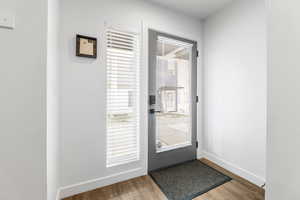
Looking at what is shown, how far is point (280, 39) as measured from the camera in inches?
34.0

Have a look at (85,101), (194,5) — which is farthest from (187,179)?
(194,5)

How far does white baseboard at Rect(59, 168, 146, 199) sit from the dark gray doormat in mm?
273

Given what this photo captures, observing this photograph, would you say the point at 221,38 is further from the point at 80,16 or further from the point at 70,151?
the point at 70,151

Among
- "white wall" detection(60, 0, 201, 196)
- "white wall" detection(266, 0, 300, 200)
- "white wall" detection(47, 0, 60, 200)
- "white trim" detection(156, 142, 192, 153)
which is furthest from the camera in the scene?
"white trim" detection(156, 142, 192, 153)

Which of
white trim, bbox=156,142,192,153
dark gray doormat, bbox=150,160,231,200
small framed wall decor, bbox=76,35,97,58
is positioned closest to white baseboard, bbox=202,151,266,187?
dark gray doormat, bbox=150,160,231,200

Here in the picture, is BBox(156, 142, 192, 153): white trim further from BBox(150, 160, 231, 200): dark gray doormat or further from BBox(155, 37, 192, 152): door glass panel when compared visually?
BBox(150, 160, 231, 200): dark gray doormat

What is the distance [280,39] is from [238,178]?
6.20 ft

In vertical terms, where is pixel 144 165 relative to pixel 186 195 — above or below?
above

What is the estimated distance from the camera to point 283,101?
859mm

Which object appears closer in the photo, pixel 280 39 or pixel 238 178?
pixel 280 39

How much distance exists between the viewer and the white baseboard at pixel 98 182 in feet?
5.13

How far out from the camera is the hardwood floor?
1571mm
